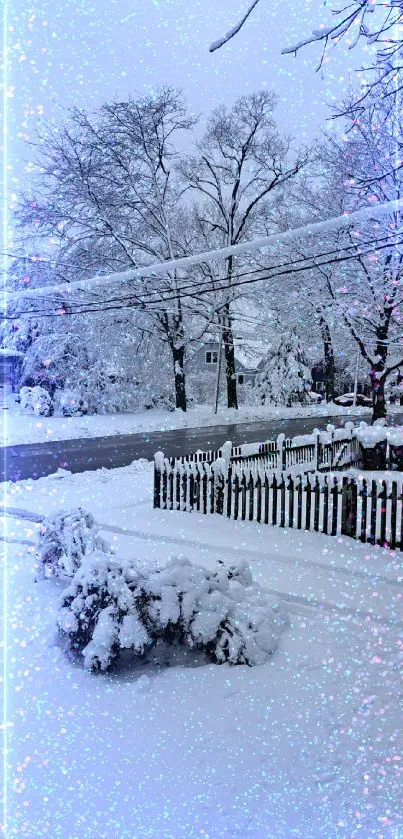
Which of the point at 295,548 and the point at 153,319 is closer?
the point at 295,548

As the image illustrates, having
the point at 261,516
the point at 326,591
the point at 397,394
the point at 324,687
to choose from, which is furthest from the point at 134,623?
the point at 397,394

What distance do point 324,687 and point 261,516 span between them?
19.6 feet

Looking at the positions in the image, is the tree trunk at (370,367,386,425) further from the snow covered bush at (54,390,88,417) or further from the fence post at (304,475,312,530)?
the snow covered bush at (54,390,88,417)

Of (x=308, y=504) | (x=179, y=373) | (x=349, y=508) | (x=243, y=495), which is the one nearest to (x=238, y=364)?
(x=179, y=373)

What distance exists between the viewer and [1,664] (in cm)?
527

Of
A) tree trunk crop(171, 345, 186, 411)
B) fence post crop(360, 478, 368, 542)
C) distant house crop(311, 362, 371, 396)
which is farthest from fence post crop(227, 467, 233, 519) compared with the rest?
distant house crop(311, 362, 371, 396)

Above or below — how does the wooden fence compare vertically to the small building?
below

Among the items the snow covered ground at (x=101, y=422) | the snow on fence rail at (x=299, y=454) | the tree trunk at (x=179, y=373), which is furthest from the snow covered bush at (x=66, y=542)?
the tree trunk at (x=179, y=373)

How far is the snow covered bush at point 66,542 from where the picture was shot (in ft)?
22.2

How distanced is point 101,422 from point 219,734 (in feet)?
88.4

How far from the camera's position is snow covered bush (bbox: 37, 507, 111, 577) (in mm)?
6781

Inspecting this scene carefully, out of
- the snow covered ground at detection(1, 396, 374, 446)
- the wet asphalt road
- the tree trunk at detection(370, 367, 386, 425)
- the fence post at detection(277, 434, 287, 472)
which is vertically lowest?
the wet asphalt road

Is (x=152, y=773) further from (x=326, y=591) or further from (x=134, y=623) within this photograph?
(x=326, y=591)

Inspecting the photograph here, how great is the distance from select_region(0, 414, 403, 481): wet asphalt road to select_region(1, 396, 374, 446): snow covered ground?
119 centimetres
